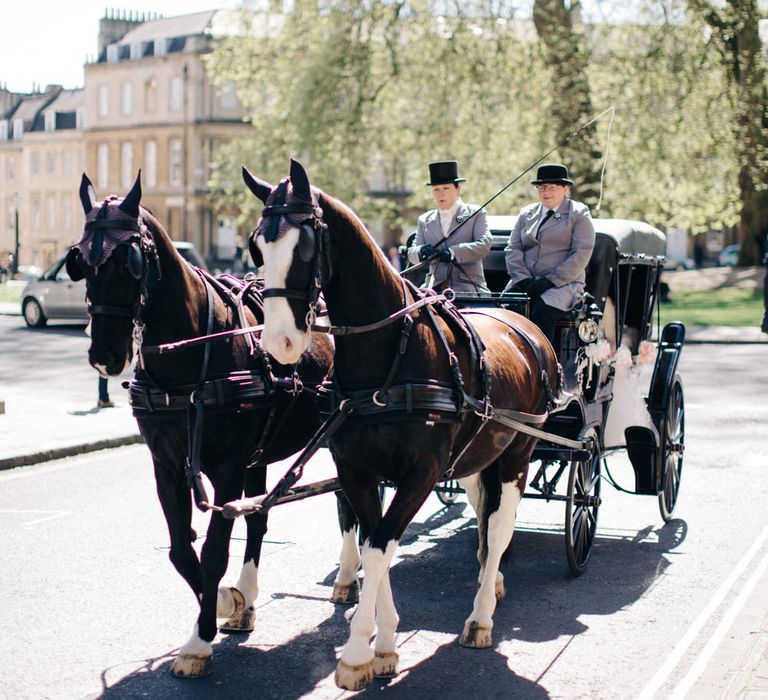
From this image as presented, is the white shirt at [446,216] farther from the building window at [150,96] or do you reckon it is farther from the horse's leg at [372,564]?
the building window at [150,96]

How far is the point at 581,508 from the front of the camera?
7.56 metres

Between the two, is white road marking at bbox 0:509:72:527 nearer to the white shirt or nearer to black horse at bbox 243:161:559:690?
the white shirt

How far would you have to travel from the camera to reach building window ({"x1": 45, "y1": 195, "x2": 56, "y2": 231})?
90.4 metres

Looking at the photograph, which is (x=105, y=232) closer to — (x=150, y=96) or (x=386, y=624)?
(x=386, y=624)

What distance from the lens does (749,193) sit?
3566cm

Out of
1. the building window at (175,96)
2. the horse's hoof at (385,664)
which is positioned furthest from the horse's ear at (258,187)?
the building window at (175,96)

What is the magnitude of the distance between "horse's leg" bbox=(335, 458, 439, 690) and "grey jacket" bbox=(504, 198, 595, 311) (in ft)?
8.93

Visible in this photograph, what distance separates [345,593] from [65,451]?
18.3ft

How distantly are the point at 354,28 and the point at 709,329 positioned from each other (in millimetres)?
12429

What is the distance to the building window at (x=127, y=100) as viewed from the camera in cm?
8469

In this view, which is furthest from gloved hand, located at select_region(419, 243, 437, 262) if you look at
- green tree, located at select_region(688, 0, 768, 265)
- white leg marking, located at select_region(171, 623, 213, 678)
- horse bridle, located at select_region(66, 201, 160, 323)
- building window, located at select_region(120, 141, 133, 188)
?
building window, located at select_region(120, 141, 133, 188)

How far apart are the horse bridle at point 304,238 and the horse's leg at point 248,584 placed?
63.8 inches

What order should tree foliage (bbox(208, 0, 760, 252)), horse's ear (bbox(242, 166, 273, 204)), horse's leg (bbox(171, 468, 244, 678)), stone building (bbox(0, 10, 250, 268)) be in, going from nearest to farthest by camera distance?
horse's ear (bbox(242, 166, 273, 204))
horse's leg (bbox(171, 468, 244, 678))
tree foliage (bbox(208, 0, 760, 252))
stone building (bbox(0, 10, 250, 268))

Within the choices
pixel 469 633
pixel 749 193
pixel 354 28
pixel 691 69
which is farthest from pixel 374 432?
pixel 749 193
